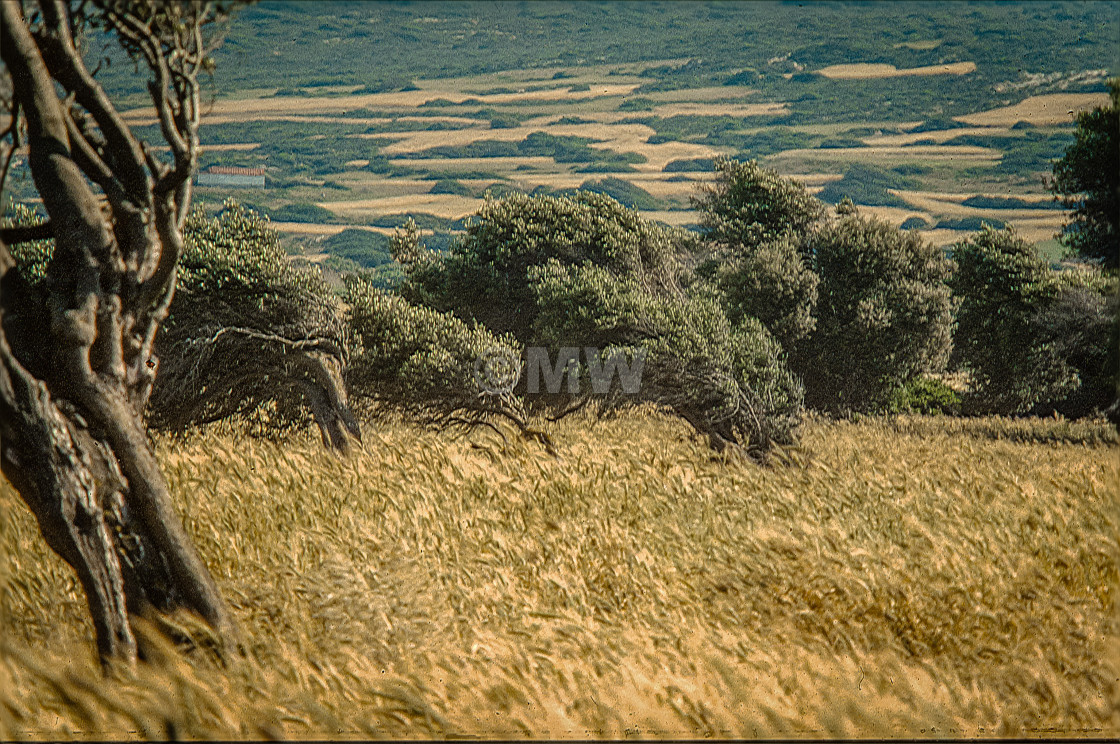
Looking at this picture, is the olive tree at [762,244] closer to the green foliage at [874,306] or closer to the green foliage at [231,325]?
the green foliage at [874,306]

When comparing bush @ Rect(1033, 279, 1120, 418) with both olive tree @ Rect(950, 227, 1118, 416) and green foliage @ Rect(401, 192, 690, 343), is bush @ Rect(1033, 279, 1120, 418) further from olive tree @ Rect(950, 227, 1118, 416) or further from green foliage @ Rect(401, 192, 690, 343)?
Result: green foliage @ Rect(401, 192, 690, 343)

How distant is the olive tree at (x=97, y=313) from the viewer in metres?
5.80

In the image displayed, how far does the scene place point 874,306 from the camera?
30.8 metres

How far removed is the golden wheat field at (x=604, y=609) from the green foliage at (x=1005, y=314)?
74.1ft

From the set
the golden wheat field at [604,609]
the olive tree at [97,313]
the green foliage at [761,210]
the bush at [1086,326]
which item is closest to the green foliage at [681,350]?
the golden wheat field at [604,609]

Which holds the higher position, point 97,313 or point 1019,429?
point 97,313

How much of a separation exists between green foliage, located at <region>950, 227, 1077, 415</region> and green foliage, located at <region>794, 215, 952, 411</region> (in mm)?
838

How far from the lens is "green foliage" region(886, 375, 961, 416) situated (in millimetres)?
38406

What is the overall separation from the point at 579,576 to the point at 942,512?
12.9 feet

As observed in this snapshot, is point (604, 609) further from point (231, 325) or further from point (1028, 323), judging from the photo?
point (1028, 323)

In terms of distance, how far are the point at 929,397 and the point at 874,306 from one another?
1013 centimetres

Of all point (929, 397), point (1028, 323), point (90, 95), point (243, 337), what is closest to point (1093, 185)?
point (1028, 323)

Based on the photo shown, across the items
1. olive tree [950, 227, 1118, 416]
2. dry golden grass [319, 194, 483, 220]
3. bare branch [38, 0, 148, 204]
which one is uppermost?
bare branch [38, 0, 148, 204]

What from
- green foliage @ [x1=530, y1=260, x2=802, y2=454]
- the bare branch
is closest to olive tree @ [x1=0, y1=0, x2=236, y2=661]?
the bare branch
